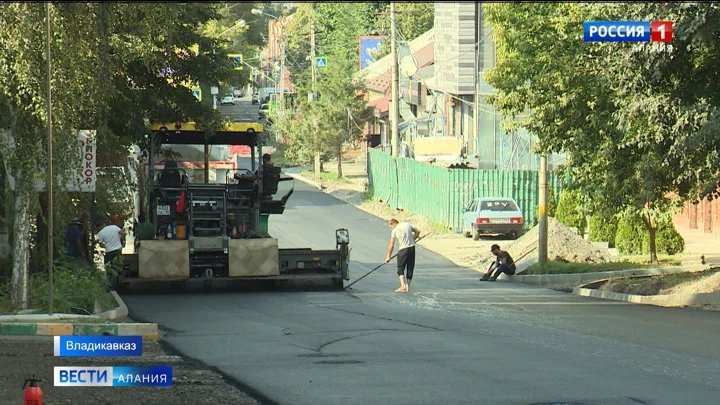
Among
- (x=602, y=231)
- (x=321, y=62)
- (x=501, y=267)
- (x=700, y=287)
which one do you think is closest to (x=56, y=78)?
(x=700, y=287)

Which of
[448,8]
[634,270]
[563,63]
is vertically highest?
[448,8]

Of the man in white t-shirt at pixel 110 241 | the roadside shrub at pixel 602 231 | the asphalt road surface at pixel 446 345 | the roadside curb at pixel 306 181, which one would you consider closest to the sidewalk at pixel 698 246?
the roadside shrub at pixel 602 231

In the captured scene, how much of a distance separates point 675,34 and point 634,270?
432 inches

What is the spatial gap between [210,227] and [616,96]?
8.80m

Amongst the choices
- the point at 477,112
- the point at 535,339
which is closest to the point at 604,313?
the point at 535,339

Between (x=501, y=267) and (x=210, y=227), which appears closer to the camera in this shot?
(x=210, y=227)

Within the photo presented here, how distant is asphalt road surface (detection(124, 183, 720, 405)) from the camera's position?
12.3 m

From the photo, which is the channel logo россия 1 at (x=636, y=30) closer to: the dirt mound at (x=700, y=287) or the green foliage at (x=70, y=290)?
the dirt mound at (x=700, y=287)

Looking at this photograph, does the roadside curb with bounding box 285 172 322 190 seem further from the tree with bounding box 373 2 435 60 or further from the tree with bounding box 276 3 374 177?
the tree with bounding box 373 2 435 60

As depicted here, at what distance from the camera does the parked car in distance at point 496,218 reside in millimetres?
42500

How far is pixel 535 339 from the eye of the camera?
16438mm

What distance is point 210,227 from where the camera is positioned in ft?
80.1

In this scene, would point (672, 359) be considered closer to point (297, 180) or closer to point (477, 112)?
point (477, 112)

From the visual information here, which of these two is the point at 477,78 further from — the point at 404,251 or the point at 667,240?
the point at 404,251
